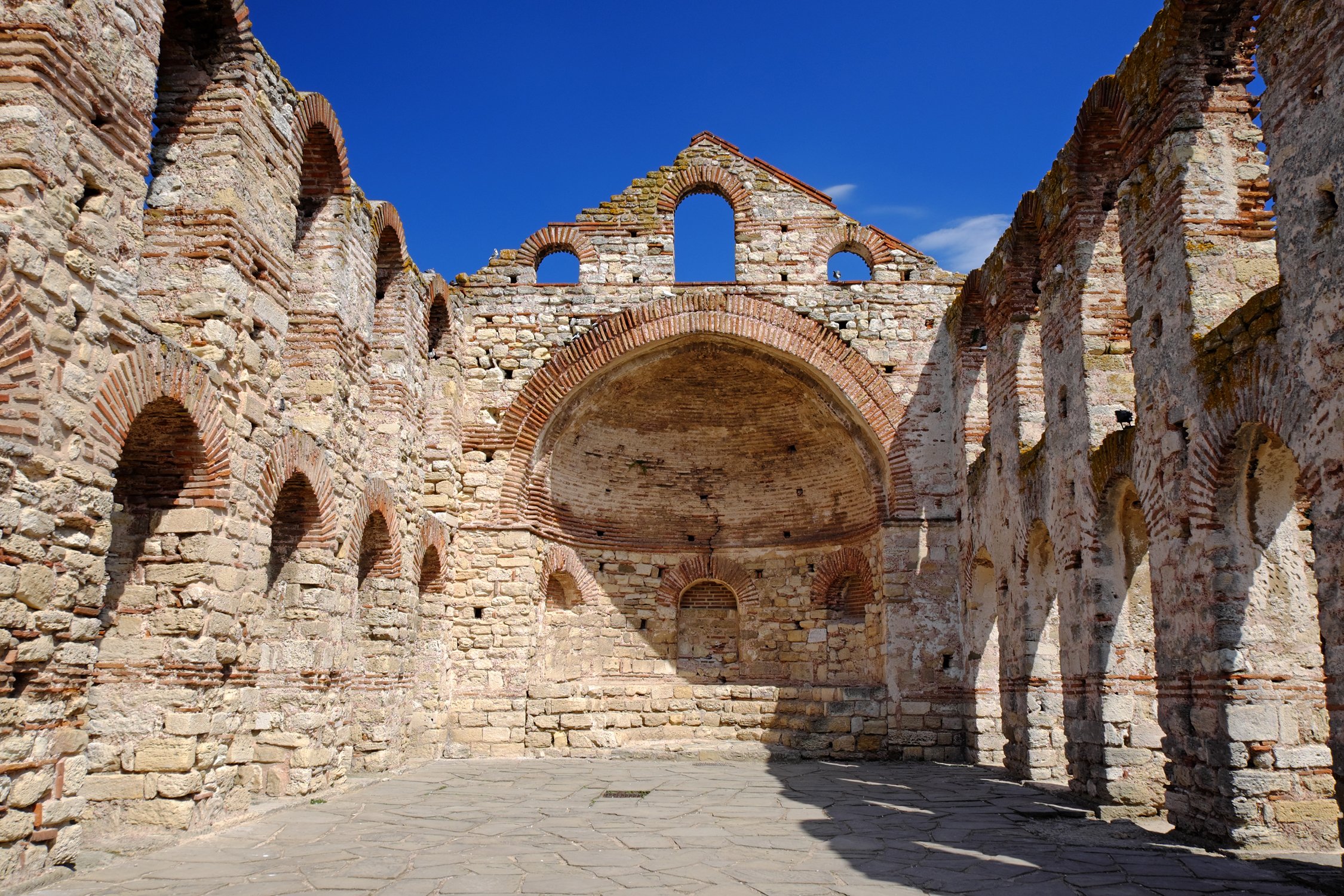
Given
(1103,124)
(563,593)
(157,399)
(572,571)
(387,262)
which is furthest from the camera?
(563,593)

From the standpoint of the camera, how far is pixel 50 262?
537 cm

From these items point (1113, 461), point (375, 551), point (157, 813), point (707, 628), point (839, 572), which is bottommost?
point (157, 813)

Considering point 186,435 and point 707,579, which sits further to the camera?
point 707,579

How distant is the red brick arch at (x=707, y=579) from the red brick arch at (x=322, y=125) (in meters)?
8.45

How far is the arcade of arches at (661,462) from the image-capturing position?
5719mm

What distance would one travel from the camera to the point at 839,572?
15.6 m

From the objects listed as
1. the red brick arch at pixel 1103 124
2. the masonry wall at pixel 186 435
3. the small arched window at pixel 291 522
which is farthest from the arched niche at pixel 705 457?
the red brick arch at pixel 1103 124

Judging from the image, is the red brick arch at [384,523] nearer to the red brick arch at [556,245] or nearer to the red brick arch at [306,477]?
the red brick arch at [306,477]

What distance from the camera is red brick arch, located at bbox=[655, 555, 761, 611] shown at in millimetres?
16234

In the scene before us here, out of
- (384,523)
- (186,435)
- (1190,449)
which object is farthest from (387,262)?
(1190,449)

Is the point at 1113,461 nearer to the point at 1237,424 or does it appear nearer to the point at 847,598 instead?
the point at 1237,424

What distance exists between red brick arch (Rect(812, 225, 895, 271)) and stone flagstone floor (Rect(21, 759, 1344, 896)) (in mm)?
8038

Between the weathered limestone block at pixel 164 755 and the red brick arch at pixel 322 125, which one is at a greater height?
the red brick arch at pixel 322 125

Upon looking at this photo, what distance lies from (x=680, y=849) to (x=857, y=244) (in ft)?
35.2
